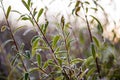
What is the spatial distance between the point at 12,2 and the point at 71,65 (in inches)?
27.1

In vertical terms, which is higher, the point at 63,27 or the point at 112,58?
the point at 63,27

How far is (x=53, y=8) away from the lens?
2715mm

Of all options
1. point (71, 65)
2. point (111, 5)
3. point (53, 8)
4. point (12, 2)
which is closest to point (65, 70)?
point (71, 65)

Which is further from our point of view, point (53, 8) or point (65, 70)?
point (53, 8)

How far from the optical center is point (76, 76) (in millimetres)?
1396

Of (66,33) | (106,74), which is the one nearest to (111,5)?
(106,74)

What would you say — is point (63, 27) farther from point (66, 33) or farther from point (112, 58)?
point (112, 58)

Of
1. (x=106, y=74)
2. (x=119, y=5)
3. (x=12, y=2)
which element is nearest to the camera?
(x=12, y=2)

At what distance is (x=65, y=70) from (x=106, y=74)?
32.9 inches

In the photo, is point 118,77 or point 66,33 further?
point 118,77

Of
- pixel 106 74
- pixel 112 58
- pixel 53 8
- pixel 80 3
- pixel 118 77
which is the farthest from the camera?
pixel 53 8

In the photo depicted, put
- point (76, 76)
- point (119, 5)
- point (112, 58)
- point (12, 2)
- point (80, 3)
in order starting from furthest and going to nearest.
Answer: point (119, 5)
point (112, 58)
point (12, 2)
point (80, 3)
point (76, 76)

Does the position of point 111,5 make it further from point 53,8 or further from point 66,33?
point 66,33

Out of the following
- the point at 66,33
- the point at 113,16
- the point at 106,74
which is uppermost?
the point at 66,33
